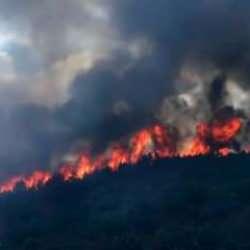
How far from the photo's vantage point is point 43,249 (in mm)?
194375

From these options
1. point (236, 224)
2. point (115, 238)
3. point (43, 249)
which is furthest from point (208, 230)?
point (43, 249)

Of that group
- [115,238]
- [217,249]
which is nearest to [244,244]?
[217,249]

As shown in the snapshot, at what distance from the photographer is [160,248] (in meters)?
187

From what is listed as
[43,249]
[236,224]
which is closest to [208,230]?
[236,224]

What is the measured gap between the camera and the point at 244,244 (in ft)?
593

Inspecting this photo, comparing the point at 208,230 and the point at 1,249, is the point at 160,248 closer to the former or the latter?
the point at 208,230

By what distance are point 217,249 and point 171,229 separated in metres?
21.8

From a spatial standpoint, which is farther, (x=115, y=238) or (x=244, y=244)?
(x=115, y=238)

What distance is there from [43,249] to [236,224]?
48037mm

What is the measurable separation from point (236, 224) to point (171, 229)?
1631cm

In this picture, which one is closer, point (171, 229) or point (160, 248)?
point (160, 248)

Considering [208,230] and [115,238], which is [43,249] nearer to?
[115,238]

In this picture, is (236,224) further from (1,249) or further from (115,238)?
(1,249)

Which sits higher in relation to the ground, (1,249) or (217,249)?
(1,249)
